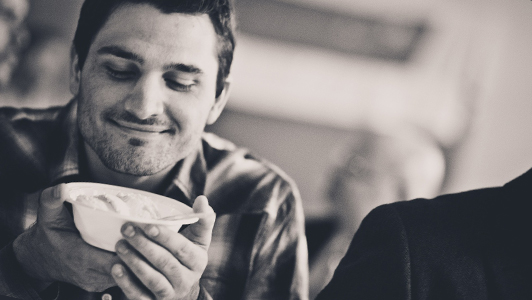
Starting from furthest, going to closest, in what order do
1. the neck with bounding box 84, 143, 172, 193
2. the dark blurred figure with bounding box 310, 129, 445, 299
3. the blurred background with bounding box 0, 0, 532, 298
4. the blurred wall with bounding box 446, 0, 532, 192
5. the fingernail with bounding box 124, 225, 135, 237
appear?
the blurred wall with bounding box 446, 0, 532, 192, the dark blurred figure with bounding box 310, 129, 445, 299, the blurred background with bounding box 0, 0, 532, 298, the neck with bounding box 84, 143, 172, 193, the fingernail with bounding box 124, 225, 135, 237

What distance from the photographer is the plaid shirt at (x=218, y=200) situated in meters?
1.11

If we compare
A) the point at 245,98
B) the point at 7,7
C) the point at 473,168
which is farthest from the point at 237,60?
the point at 473,168

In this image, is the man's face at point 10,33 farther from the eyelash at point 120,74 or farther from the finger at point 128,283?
the finger at point 128,283

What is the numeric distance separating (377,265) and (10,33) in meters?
1.11

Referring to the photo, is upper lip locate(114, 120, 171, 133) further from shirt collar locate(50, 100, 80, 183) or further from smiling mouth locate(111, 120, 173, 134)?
shirt collar locate(50, 100, 80, 183)

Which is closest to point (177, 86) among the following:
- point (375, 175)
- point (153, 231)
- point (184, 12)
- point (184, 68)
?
point (184, 68)

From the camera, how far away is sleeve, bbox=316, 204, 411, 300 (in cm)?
88

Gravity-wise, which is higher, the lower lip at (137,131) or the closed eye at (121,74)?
the closed eye at (121,74)

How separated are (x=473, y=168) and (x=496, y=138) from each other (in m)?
0.13

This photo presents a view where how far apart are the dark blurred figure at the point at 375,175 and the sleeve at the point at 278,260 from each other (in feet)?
1.18

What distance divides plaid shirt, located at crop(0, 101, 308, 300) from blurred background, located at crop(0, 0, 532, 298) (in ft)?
0.79

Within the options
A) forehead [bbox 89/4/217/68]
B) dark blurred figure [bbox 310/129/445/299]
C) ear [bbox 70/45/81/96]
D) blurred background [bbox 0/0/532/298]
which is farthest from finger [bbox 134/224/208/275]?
dark blurred figure [bbox 310/129/445/299]

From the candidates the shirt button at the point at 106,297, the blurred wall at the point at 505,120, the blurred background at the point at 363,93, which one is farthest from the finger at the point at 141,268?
the blurred wall at the point at 505,120

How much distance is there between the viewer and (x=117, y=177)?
109 cm
